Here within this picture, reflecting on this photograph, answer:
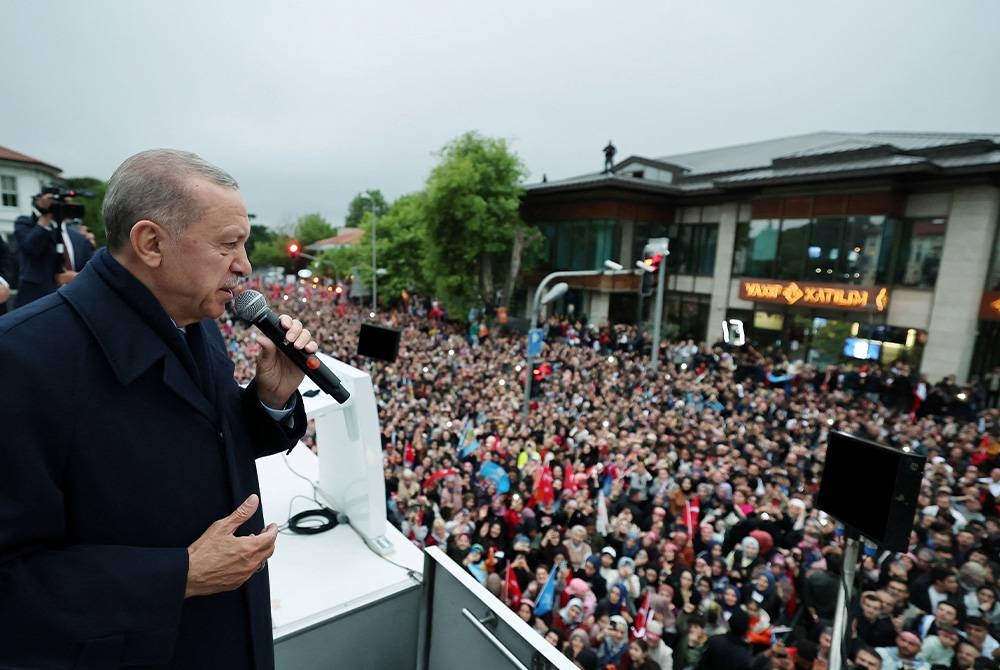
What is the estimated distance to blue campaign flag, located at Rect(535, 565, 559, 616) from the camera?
534 cm

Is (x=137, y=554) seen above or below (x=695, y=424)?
above

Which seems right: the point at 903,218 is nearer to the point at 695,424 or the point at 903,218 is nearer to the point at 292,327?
the point at 695,424

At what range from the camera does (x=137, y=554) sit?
104cm

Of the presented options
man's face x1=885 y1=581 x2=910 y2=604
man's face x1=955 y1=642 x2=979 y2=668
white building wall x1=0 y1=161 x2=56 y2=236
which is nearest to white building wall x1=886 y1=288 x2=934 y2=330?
man's face x1=885 y1=581 x2=910 y2=604

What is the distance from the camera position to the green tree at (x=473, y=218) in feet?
82.5

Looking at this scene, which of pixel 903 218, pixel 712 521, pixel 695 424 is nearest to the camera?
pixel 712 521

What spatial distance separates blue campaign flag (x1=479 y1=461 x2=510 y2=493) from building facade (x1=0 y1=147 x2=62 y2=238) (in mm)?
32615

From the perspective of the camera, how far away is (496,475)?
27.5 ft

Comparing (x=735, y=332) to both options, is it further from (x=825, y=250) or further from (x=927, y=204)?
(x=927, y=204)

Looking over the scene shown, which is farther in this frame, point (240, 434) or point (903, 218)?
point (903, 218)

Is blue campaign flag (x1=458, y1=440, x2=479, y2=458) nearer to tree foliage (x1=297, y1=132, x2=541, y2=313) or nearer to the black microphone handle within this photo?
the black microphone handle

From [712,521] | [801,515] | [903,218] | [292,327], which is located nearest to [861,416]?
[801,515]

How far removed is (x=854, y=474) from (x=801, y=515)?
4794 millimetres

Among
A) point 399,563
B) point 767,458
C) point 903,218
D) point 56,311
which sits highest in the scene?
point 903,218
